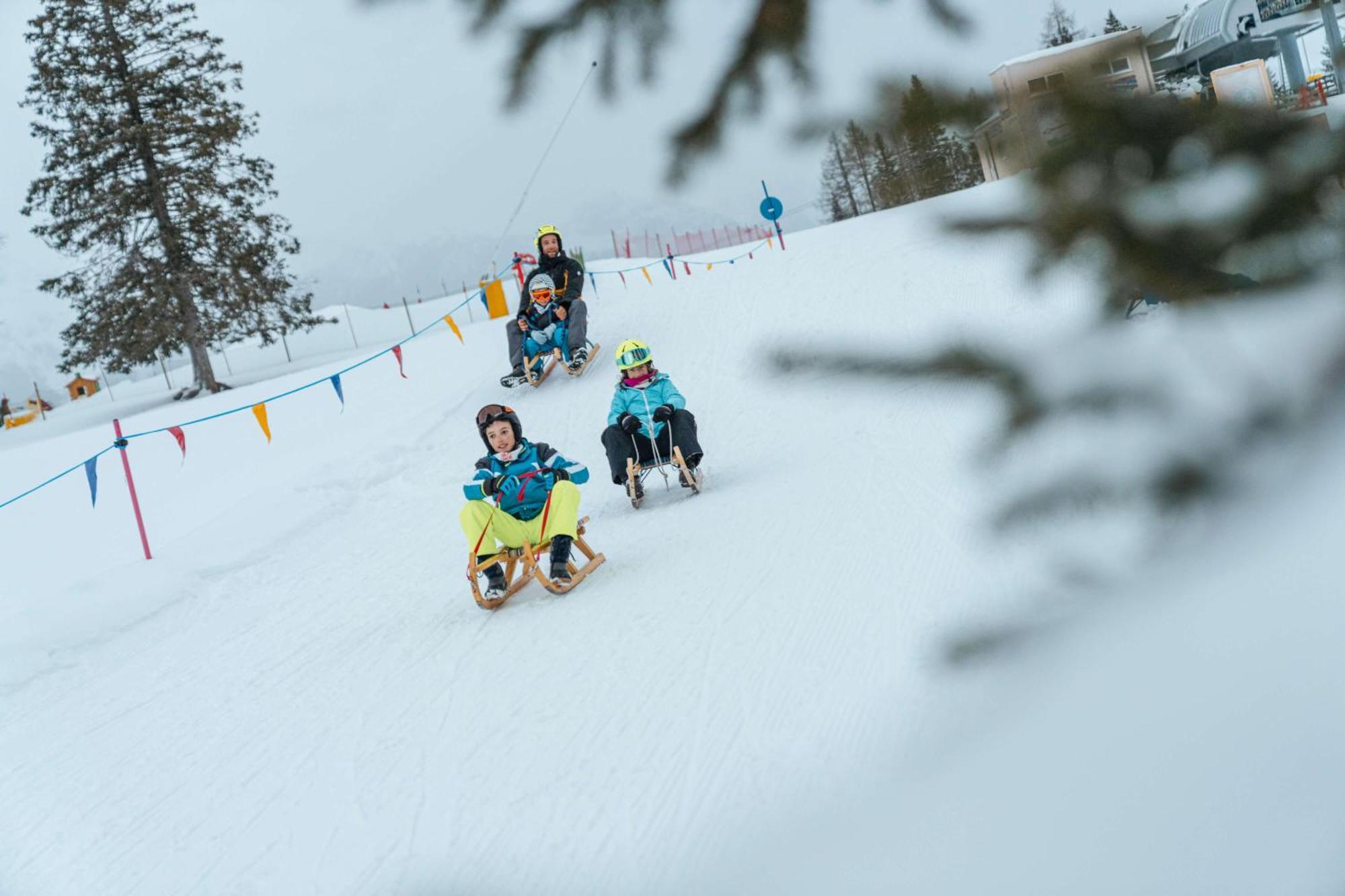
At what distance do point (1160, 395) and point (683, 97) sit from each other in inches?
32.6

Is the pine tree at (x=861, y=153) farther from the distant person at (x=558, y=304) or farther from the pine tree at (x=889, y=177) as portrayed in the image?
the distant person at (x=558, y=304)

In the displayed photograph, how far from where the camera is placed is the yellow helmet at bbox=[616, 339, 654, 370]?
8.38m

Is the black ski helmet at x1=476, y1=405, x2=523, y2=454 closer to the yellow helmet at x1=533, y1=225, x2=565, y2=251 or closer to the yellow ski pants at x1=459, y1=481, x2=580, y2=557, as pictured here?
the yellow ski pants at x1=459, y1=481, x2=580, y2=557

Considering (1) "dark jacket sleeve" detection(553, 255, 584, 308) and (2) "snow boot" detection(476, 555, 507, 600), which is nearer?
(2) "snow boot" detection(476, 555, 507, 600)

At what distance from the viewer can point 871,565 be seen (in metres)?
5.13

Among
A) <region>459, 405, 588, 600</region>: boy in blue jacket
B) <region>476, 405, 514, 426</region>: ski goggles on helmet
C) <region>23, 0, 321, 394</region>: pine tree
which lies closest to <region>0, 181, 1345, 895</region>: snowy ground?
<region>459, 405, 588, 600</region>: boy in blue jacket

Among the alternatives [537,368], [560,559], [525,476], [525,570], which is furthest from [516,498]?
[537,368]

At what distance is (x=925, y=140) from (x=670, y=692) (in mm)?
3296

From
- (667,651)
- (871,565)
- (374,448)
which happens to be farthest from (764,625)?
(374,448)

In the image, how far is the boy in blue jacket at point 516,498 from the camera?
5879 millimetres

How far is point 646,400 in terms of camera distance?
834 cm

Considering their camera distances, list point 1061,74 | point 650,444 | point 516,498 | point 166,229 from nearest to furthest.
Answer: point 1061,74 → point 516,498 → point 650,444 → point 166,229

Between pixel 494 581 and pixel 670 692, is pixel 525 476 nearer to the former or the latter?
pixel 494 581

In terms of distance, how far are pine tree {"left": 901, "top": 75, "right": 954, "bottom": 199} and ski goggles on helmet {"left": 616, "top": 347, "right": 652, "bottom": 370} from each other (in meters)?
7.53
